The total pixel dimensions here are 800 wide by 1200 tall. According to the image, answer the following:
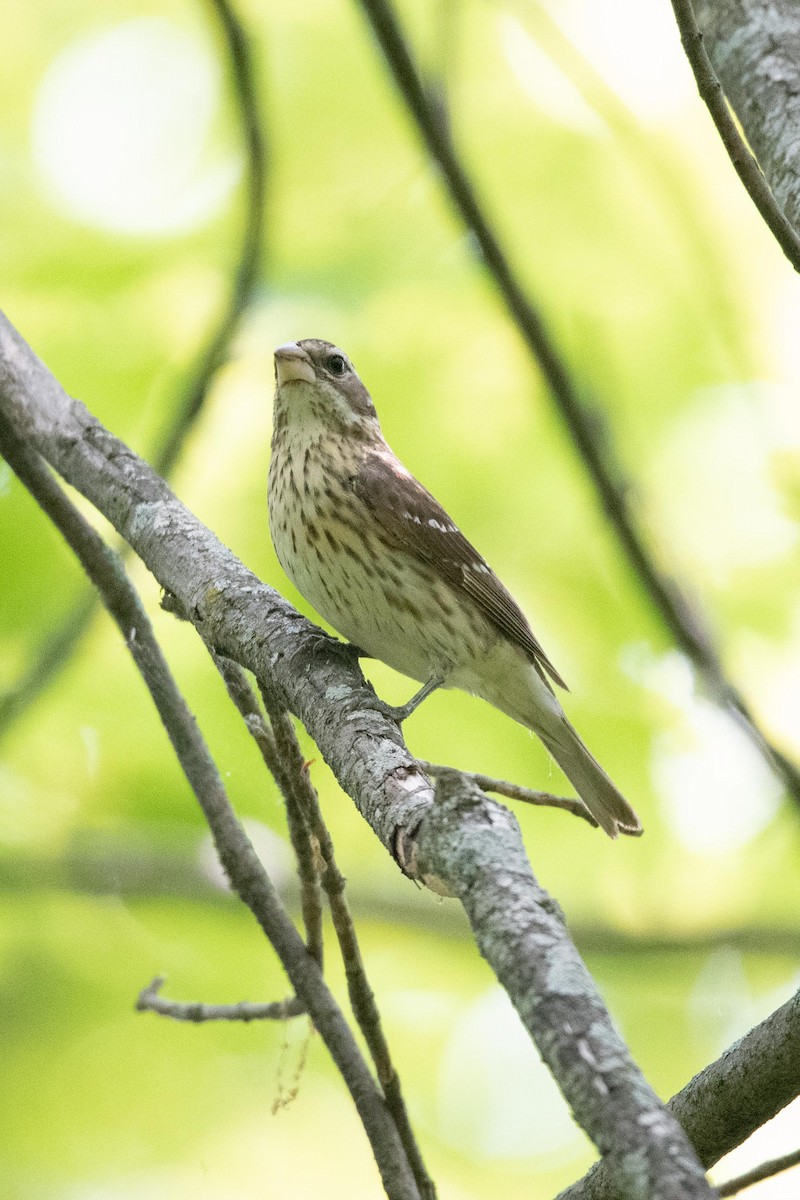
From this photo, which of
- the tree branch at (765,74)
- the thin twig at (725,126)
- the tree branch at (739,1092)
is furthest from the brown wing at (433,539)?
the tree branch at (739,1092)

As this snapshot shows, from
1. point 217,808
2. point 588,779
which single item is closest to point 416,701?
point 217,808

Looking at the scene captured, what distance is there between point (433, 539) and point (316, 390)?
2.50ft

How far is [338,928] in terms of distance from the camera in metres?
3.25

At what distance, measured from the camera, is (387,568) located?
4578 mm

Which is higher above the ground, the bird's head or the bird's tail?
the bird's head

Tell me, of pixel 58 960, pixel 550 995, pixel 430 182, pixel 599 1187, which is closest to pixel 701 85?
pixel 550 995

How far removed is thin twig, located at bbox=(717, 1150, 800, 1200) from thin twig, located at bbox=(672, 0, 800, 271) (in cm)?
178

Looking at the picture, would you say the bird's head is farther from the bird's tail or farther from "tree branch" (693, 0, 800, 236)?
"tree branch" (693, 0, 800, 236)

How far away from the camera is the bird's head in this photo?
494 cm

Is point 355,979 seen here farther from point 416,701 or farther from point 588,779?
point 588,779

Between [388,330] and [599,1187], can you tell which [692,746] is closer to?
[388,330]

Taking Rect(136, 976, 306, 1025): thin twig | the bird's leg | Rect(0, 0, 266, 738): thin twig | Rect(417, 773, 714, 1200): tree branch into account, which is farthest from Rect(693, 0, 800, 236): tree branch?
Rect(136, 976, 306, 1025): thin twig

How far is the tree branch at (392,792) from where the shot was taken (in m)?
1.44

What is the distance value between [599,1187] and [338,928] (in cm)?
91
